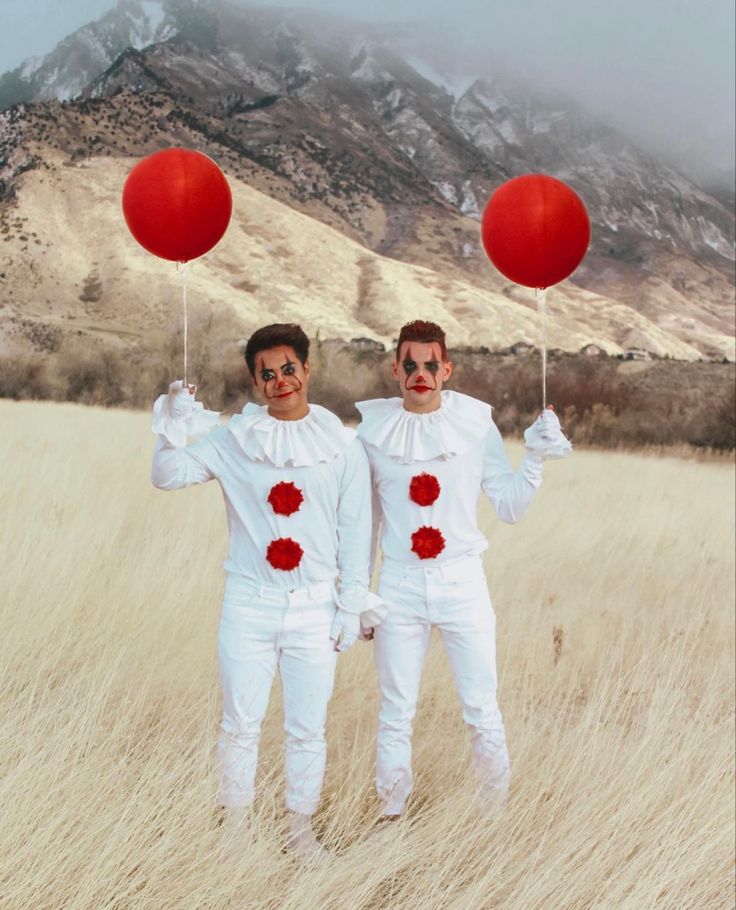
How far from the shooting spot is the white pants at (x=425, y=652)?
356 cm

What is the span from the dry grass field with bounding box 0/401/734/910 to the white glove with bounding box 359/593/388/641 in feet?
2.11

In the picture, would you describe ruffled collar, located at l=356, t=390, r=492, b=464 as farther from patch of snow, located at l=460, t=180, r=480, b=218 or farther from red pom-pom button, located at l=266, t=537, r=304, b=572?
patch of snow, located at l=460, t=180, r=480, b=218

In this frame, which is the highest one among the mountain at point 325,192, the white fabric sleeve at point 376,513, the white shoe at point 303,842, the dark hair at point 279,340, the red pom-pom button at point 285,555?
the mountain at point 325,192

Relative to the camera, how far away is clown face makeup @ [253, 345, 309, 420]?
339 cm

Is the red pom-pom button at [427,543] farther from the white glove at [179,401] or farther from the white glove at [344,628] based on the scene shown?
the white glove at [179,401]

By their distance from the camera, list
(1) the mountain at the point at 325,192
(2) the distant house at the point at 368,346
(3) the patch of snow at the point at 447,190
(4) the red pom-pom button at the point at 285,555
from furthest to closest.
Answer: (3) the patch of snow at the point at 447,190 → (1) the mountain at the point at 325,192 → (2) the distant house at the point at 368,346 → (4) the red pom-pom button at the point at 285,555

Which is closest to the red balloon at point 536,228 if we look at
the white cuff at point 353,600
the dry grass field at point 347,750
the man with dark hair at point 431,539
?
the man with dark hair at point 431,539

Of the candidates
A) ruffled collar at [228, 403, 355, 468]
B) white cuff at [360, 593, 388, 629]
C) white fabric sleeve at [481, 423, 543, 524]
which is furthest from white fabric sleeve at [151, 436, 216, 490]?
white fabric sleeve at [481, 423, 543, 524]

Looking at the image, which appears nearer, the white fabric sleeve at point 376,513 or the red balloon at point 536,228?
the white fabric sleeve at point 376,513

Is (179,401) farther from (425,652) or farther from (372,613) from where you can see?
(425,652)

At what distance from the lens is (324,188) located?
127 metres

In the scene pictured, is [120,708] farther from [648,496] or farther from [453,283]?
[453,283]

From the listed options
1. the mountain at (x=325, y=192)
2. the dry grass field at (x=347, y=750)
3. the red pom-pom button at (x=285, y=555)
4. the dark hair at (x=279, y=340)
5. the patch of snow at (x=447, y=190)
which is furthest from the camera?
the patch of snow at (x=447, y=190)

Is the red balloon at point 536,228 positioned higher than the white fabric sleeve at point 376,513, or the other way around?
the red balloon at point 536,228
